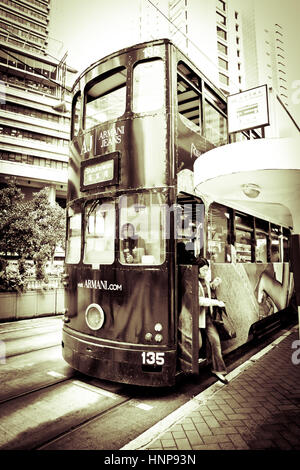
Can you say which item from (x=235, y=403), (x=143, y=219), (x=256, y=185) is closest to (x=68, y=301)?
(x=143, y=219)

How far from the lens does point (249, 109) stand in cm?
502

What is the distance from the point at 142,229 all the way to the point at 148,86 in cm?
234

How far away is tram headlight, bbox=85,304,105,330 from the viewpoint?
4301mm

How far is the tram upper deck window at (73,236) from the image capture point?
5027 millimetres

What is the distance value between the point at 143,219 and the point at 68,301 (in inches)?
84.2

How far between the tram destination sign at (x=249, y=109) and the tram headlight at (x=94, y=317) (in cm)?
399

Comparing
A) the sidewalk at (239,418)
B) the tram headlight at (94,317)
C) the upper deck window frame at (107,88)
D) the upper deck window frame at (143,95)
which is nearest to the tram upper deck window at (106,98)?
the upper deck window frame at (107,88)

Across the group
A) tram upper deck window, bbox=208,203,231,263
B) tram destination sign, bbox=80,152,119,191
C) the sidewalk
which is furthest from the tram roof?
the sidewalk

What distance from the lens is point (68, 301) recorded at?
5035 mm

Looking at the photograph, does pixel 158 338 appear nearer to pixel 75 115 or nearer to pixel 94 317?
pixel 94 317

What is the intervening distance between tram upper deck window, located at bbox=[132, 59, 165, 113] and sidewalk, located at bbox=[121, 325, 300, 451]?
4.37m

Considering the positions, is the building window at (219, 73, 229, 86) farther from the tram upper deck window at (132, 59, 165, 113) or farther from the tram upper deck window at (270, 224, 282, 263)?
the tram upper deck window at (132, 59, 165, 113)

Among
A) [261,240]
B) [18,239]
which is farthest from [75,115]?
[18,239]

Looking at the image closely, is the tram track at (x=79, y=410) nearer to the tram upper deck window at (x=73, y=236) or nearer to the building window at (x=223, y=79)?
the tram upper deck window at (x=73, y=236)
